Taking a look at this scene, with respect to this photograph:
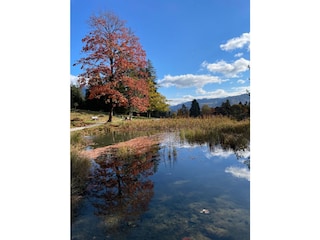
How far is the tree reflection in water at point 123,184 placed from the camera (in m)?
2.05

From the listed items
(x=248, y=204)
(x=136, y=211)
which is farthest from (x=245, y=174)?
(x=136, y=211)

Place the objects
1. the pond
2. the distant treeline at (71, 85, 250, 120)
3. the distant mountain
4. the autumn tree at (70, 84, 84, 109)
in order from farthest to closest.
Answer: the distant mountain → the distant treeline at (71, 85, 250, 120) → the autumn tree at (70, 84, 84, 109) → the pond

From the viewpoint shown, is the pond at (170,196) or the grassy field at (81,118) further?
the grassy field at (81,118)

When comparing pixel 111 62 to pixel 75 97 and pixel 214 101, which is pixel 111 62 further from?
pixel 214 101

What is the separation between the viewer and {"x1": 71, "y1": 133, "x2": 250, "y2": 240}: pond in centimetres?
196

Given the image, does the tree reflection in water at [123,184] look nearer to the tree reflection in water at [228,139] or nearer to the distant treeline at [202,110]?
the distant treeline at [202,110]

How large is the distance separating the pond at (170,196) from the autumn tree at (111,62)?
606 mm

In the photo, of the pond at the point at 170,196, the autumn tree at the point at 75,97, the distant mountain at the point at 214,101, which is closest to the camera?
the pond at the point at 170,196

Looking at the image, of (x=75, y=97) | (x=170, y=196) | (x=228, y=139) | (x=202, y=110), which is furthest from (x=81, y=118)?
(x=228, y=139)

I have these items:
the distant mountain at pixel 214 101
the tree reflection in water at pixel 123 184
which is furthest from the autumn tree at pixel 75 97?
the distant mountain at pixel 214 101

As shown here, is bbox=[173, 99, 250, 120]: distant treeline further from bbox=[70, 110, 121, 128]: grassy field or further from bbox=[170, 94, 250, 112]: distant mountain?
bbox=[70, 110, 121, 128]: grassy field

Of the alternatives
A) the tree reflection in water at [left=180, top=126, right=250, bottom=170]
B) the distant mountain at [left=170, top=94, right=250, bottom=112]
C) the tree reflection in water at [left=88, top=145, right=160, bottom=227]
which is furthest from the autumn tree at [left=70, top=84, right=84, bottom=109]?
the tree reflection in water at [left=180, top=126, right=250, bottom=170]
